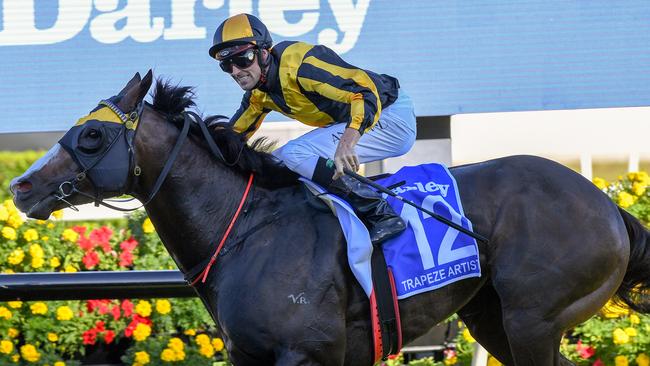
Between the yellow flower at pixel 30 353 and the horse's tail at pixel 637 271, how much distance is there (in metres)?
3.02

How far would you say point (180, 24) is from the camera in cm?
604

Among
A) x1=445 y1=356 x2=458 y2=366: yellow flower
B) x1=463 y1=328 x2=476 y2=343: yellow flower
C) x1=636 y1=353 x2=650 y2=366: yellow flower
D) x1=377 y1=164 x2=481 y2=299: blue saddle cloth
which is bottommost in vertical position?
x1=445 y1=356 x2=458 y2=366: yellow flower

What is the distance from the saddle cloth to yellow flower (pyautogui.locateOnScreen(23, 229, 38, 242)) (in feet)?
7.74

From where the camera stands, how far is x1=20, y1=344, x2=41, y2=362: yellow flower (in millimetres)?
5090

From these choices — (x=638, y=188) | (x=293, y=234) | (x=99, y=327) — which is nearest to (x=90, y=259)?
(x=99, y=327)

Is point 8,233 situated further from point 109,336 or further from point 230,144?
point 230,144

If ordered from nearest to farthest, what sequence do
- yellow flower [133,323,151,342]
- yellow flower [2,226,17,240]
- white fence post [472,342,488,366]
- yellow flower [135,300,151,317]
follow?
white fence post [472,342,488,366], yellow flower [133,323,151,342], yellow flower [135,300,151,317], yellow flower [2,226,17,240]

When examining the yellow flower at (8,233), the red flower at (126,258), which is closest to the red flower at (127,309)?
the red flower at (126,258)

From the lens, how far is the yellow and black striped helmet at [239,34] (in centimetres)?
367

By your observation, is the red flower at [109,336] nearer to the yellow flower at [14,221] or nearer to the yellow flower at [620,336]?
the yellow flower at [14,221]

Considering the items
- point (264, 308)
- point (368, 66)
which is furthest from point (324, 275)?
point (368, 66)

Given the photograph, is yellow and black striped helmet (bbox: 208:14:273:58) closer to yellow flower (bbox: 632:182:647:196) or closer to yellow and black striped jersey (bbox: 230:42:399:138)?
yellow and black striped jersey (bbox: 230:42:399:138)

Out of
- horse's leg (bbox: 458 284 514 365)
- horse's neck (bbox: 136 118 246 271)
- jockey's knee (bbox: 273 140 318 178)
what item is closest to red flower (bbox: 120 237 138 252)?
horse's neck (bbox: 136 118 246 271)

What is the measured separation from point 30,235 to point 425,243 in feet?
8.95
